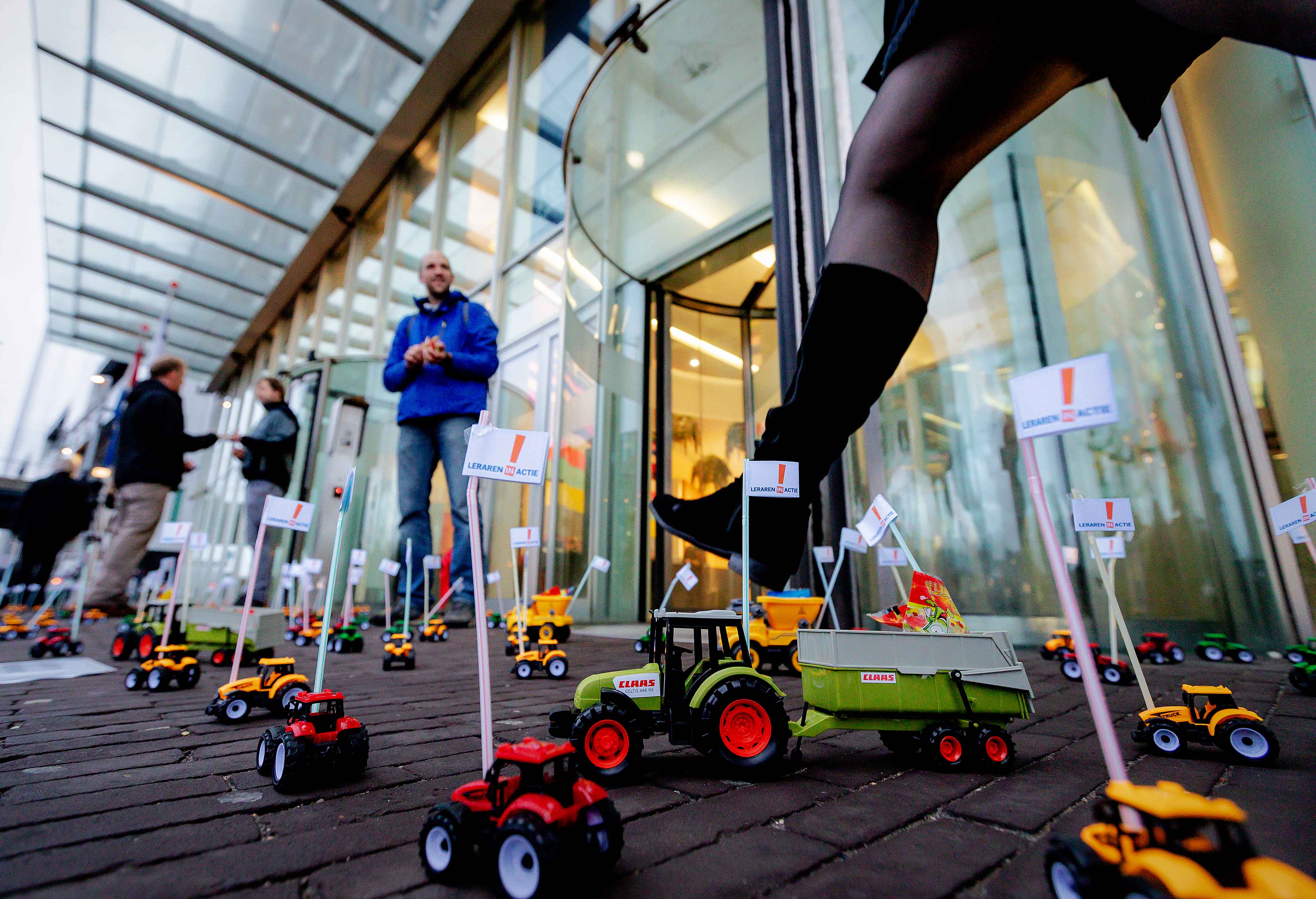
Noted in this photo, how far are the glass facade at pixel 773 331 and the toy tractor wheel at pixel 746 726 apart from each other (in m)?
2.43

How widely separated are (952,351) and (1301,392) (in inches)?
72.9

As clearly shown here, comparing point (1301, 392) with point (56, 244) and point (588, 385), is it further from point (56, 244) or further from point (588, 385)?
point (56, 244)

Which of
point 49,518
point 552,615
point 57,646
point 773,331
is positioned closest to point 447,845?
point 552,615

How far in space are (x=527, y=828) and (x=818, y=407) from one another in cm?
118

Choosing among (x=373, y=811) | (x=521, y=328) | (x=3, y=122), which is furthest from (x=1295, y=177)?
(x=3, y=122)

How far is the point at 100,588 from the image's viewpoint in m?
5.71

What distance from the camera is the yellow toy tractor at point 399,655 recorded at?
3195 millimetres

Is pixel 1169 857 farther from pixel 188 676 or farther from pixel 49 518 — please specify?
pixel 49 518

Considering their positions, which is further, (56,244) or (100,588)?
(56,244)

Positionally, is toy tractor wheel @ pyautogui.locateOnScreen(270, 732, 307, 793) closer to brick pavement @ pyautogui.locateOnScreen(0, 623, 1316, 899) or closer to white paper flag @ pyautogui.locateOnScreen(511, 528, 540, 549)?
brick pavement @ pyautogui.locateOnScreen(0, 623, 1316, 899)

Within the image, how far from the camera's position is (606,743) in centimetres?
141

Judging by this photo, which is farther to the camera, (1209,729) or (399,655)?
(399,655)

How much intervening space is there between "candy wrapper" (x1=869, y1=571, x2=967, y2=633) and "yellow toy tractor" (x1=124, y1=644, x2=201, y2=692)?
279 centimetres

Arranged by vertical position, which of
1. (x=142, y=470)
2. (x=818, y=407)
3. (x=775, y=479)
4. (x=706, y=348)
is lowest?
(x=775, y=479)
